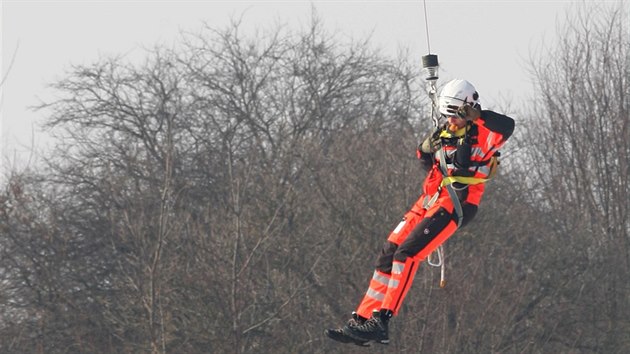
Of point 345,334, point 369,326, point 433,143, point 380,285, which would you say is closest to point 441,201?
point 433,143

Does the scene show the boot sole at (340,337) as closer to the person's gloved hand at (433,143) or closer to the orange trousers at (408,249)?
the orange trousers at (408,249)

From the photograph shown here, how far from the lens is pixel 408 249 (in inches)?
407

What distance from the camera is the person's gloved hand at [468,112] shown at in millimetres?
10086

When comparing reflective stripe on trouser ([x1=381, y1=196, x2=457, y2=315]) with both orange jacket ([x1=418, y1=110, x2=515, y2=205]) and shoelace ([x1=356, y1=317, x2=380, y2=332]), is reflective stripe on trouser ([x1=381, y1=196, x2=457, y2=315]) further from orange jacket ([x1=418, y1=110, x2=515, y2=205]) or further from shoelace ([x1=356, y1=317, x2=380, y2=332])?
orange jacket ([x1=418, y1=110, x2=515, y2=205])

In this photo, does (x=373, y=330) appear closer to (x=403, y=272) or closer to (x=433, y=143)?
(x=403, y=272)

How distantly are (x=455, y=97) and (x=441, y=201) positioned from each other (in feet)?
2.55

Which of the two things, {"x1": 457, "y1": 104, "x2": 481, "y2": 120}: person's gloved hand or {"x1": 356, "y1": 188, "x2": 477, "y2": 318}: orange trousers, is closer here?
{"x1": 457, "y1": 104, "x2": 481, "y2": 120}: person's gloved hand

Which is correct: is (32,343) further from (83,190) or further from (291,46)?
(291,46)

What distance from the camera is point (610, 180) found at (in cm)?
3466

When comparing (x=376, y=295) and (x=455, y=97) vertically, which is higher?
(x=455, y=97)

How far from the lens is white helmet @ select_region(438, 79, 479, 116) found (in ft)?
33.4

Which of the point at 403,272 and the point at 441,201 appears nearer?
the point at 403,272

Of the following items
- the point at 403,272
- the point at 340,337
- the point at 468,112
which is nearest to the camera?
the point at 468,112

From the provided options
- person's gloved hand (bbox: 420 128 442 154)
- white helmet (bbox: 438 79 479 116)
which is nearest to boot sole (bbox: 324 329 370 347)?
person's gloved hand (bbox: 420 128 442 154)
